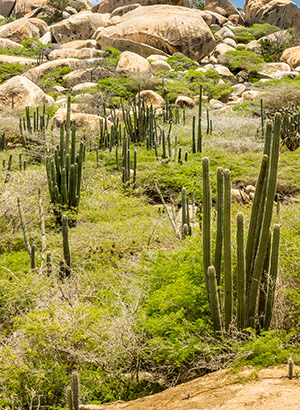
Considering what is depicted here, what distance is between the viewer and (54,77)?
2708 cm

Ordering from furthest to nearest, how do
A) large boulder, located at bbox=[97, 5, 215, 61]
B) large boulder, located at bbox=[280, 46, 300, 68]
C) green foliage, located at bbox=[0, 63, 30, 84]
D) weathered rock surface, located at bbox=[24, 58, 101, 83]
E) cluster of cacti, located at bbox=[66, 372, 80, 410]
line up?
large boulder, located at bbox=[97, 5, 215, 61]
large boulder, located at bbox=[280, 46, 300, 68]
green foliage, located at bbox=[0, 63, 30, 84]
weathered rock surface, located at bbox=[24, 58, 101, 83]
cluster of cacti, located at bbox=[66, 372, 80, 410]

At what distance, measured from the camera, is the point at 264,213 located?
3215 mm

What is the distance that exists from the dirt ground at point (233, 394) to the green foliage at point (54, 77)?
2528 cm

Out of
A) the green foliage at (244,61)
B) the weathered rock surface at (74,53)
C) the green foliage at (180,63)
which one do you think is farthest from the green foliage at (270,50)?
the weathered rock surface at (74,53)

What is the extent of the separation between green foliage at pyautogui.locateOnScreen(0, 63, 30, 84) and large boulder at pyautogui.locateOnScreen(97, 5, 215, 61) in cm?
727

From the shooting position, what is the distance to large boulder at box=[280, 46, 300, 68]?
32812mm

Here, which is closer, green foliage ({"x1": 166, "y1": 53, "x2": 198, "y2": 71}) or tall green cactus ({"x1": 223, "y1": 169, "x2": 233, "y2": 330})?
tall green cactus ({"x1": 223, "y1": 169, "x2": 233, "y2": 330})

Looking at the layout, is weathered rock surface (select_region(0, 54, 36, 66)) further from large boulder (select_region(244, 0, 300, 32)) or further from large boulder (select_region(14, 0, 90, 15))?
large boulder (select_region(244, 0, 300, 32))

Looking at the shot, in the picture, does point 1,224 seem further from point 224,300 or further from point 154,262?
point 224,300

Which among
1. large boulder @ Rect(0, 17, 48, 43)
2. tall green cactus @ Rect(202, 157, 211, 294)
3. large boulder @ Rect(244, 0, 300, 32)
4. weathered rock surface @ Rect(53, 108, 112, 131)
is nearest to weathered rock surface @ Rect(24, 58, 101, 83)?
large boulder @ Rect(0, 17, 48, 43)

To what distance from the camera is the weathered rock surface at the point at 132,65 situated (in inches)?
1022

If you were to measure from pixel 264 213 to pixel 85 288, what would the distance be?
91.2 inches

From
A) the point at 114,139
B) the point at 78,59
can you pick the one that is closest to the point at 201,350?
the point at 114,139

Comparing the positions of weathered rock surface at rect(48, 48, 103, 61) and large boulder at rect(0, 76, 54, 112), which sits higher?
weathered rock surface at rect(48, 48, 103, 61)
